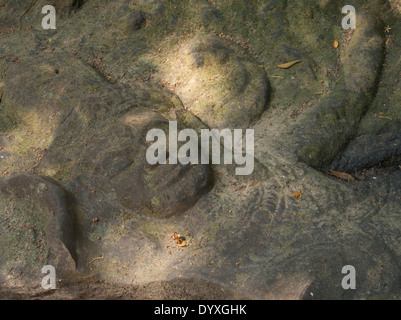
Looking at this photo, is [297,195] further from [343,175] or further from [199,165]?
[199,165]

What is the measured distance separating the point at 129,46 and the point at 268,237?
223cm

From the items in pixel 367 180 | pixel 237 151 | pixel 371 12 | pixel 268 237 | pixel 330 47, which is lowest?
pixel 268 237

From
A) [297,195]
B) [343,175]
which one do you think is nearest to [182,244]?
[297,195]

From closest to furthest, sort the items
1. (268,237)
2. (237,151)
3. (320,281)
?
1. (320,281)
2. (268,237)
3. (237,151)

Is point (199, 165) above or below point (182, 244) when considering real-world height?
above

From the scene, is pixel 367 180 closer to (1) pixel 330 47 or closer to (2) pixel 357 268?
(2) pixel 357 268

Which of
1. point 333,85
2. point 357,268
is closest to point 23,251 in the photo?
point 357,268

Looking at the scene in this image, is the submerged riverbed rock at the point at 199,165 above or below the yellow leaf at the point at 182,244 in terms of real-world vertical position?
above

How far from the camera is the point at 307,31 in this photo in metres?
4.19

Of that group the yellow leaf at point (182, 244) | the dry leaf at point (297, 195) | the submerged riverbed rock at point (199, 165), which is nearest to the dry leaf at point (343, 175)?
the submerged riverbed rock at point (199, 165)

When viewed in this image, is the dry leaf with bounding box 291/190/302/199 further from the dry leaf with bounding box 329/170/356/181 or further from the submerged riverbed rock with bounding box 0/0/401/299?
the dry leaf with bounding box 329/170/356/181

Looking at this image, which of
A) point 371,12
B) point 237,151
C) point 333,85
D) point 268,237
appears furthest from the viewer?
point 371,12

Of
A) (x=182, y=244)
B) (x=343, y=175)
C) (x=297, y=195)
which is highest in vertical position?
(x=343, y=175)

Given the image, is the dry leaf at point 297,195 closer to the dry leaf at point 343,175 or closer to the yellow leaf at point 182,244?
the dry leaf at point 343,175
